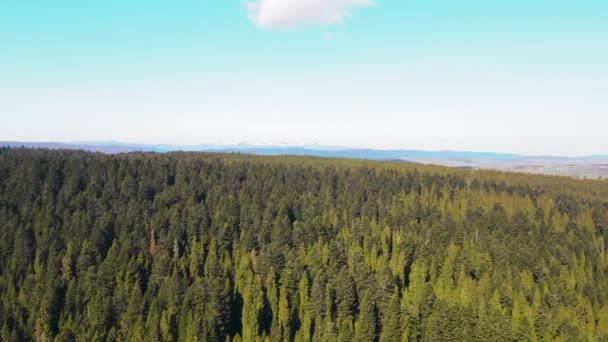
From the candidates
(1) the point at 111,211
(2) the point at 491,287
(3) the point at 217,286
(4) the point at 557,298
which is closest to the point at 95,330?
(3) the point at 217,286

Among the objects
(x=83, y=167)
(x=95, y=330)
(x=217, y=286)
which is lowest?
(x=95, y=330)

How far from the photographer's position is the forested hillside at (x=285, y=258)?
7800cm

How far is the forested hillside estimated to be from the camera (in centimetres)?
7800

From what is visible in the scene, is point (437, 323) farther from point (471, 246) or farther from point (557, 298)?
point (471, 246)

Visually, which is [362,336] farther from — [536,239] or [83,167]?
[83,167]

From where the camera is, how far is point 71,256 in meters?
103

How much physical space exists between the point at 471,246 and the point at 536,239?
17.4 m

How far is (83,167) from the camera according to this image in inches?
6260

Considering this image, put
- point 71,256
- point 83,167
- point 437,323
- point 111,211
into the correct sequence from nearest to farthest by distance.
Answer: point 437,323 → point 71,256 → point 111,211 → point 83,167

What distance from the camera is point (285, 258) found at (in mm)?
101125

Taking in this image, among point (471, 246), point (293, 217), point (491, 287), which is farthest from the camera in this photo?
point (293, 217)

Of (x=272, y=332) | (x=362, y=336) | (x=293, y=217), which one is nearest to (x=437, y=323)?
(x=362, y=336)

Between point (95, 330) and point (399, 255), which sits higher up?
point (399, 255)

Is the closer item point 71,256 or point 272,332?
point 272,332
